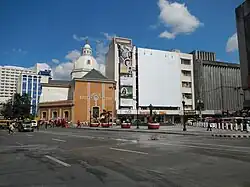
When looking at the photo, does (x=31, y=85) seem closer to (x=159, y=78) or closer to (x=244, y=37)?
(x=159, y=78)

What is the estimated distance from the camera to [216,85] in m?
95.2

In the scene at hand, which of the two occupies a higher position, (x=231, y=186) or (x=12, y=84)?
(x=12, y=84)

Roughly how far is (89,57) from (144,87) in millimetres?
25827

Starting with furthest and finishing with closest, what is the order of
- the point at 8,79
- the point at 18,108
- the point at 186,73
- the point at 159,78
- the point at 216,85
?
the point at 8,79
the point at 216,85
the point at 186,73
the point at 159,78
the point at 18,108

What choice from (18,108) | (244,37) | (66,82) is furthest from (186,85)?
Answer: (18,108)

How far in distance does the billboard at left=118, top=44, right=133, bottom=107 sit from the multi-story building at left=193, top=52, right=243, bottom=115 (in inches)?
986

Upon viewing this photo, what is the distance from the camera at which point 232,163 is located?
28.0 feet

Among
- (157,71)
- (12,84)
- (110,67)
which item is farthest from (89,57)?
(12,84)

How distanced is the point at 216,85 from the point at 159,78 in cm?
2315

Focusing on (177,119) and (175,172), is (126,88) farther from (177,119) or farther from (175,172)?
(175,172)

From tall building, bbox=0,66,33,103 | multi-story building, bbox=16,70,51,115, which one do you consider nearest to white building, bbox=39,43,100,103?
multi-story building, bbox=16,70,51,115

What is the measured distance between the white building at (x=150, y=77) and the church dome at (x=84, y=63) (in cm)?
785

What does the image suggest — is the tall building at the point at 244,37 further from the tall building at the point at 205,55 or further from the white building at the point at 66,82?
the white building at the point at 66,82

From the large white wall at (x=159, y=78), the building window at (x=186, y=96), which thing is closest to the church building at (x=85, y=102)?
the large white wall at (x=159, y=78)
